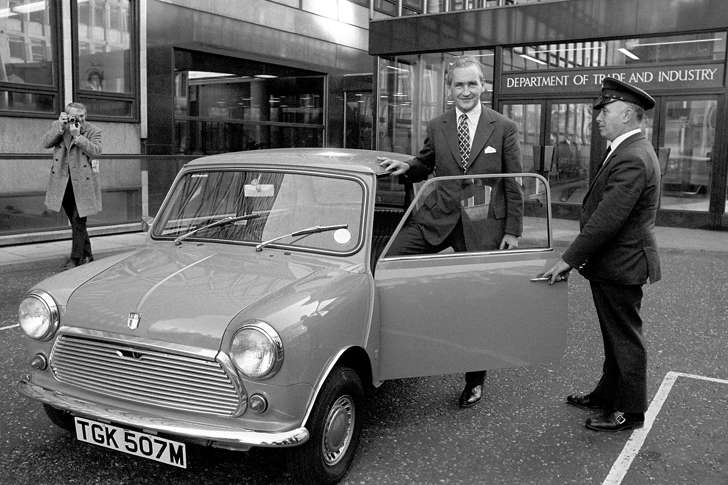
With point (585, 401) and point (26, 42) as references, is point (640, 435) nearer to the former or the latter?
point (585, 401)

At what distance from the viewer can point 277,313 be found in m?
2.91

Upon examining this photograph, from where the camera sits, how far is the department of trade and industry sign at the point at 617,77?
13172 mm

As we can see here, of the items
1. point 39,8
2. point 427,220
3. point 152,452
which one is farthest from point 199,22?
point 152,452

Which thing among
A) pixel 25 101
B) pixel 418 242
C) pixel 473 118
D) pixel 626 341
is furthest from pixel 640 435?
pixel 25 101

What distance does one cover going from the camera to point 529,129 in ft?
49.9

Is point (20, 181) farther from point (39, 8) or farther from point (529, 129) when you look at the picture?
point (529, 129)

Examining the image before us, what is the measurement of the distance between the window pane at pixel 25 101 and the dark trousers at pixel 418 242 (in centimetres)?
962

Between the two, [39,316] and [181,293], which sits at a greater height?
[181,293]

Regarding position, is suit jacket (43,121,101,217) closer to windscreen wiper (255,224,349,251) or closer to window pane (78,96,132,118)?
window pane (78,96,132,118)

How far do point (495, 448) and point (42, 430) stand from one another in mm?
2473

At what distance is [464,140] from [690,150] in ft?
36.0

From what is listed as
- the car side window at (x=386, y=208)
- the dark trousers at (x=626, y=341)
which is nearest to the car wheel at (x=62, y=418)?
the car side window at (x=386, y=208)

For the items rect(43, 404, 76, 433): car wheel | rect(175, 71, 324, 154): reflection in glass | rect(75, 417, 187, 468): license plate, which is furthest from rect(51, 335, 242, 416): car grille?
rect(175, 71, 324, 154): reflection in glass

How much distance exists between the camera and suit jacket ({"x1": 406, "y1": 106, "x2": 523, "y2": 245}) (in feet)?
12.9
